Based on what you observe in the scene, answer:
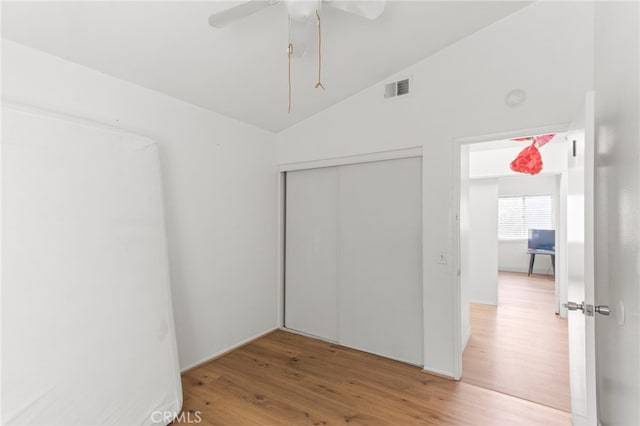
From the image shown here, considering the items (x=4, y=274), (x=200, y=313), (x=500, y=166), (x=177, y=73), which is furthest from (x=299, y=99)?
(x=500, y=166)

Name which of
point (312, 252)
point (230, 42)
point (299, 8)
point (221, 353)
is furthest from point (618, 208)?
Result: point (221, 353)

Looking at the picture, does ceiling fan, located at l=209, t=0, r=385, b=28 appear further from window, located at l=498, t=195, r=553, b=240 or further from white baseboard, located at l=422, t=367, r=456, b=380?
window, located at l=498, t=195, r=553, b=240

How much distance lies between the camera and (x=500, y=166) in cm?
447

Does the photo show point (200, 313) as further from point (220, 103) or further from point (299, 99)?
point (299, 99)

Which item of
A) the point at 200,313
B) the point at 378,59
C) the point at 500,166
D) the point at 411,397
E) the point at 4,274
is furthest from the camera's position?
the point at 500,166

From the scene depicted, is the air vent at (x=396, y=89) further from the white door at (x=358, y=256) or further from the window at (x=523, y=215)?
the window at (x=523, y=215)

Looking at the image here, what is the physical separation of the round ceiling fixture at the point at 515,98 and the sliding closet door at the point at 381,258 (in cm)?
81

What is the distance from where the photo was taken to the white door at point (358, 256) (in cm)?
281

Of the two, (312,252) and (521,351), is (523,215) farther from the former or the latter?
(312,252)

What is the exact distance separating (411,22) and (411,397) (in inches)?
109

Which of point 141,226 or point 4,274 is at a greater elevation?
point 141,226

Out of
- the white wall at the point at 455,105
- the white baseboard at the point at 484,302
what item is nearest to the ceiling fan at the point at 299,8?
the white wall at the point at 455,105

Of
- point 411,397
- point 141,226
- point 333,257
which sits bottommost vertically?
→ point 411,397

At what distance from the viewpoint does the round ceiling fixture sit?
87.7 inches
